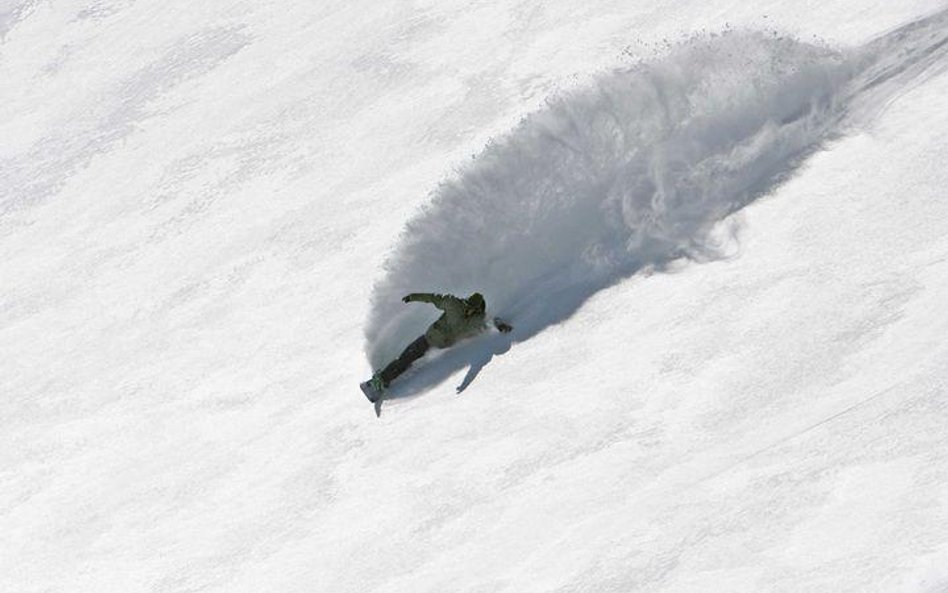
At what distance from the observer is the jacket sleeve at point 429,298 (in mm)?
15492

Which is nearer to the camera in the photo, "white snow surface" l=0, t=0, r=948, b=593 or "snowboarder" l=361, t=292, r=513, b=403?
"white snow surface" l=0, t=0, r=948, b=593

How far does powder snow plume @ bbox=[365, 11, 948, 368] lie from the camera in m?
16.5

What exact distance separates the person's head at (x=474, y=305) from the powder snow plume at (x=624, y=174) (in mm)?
319

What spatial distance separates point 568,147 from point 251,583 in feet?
23.6

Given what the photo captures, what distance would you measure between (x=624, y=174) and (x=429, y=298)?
3.33m

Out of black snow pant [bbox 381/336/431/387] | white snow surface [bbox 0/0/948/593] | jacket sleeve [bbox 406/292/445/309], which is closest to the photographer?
white snow surface [bbox 0/0/948/593]

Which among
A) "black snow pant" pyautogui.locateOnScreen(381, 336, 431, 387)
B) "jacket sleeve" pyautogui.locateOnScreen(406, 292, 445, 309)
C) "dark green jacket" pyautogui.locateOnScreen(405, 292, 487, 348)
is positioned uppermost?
"jacket sleeve" pyautogui.locateOnScreen(406, 292, 445, 309)

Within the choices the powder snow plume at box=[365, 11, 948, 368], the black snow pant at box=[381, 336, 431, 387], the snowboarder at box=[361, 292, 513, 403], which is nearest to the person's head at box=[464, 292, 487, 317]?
the snowboarder at box=[361, 292, 513, 403]

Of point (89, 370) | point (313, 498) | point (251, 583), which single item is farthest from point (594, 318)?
point (89, 370)

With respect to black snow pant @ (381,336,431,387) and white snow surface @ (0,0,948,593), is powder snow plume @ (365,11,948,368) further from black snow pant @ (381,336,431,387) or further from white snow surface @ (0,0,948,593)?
black snow pant @ (381,336,431,387)

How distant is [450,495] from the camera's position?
14109 millimetres

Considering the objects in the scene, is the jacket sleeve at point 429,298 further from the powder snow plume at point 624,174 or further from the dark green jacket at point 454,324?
the powder snow plume at point 624,174

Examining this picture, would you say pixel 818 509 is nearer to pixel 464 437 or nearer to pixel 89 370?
pixel 464 437

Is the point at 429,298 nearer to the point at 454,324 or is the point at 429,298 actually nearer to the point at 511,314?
the point at 454,324
